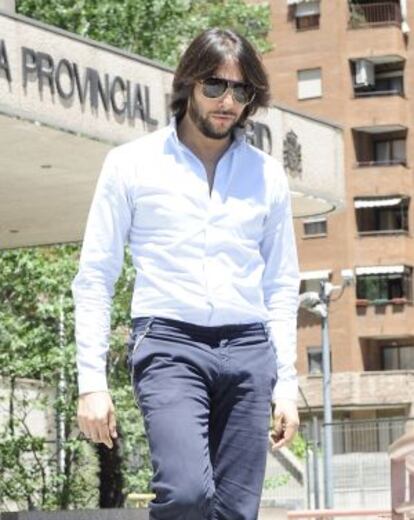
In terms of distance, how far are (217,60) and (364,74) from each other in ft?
207

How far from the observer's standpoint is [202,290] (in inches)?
178

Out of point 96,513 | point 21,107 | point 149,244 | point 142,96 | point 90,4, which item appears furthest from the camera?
point 90,4

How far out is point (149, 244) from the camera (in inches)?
181

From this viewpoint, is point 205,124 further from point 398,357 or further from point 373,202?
point 398,357

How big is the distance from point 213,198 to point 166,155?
6.9 inches

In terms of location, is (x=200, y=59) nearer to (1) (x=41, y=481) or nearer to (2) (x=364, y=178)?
(1) (x=41, y=481)

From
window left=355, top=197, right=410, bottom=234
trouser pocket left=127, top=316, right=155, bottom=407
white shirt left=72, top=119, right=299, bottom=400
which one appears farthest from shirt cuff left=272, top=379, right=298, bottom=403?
window left=355, top=197, right=410, bottom=234

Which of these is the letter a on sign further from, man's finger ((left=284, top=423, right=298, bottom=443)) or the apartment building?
the apartment building

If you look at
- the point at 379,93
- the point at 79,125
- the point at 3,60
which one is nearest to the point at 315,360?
the point at 379,93

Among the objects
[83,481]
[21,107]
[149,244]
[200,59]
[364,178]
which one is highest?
[364,178]

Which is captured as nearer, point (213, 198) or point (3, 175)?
point (213, 198)

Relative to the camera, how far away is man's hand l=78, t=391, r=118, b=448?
4.31 meters

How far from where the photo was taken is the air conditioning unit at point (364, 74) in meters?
66.8

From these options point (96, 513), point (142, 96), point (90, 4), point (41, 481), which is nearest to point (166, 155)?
point (96, 513)
